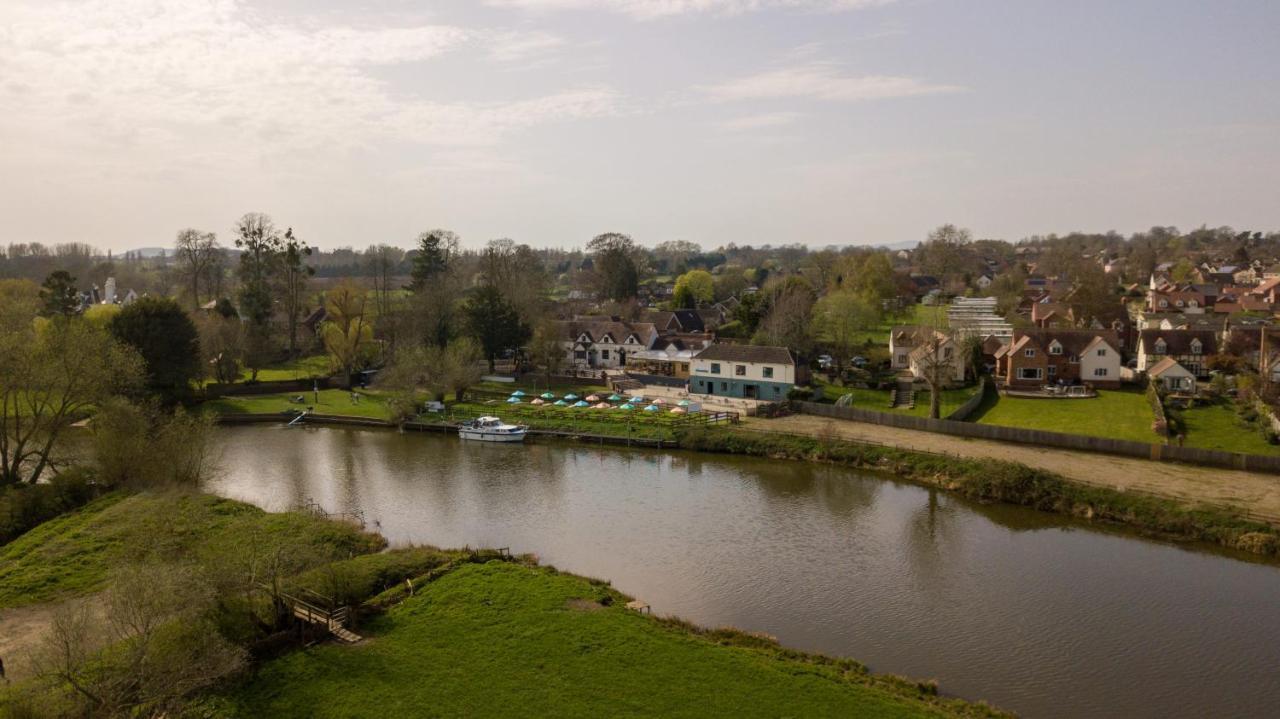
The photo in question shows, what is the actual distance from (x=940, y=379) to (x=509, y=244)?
178 ft

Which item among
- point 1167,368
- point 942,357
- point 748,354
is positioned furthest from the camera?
point 748,354

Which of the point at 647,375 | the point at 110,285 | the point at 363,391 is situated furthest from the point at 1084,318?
the point at 110,285

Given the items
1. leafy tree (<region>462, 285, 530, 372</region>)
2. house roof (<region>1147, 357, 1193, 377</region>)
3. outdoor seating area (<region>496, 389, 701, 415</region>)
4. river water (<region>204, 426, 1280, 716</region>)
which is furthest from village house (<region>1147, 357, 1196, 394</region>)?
leafy tree (<region>462, 285, 530, 372</region>)

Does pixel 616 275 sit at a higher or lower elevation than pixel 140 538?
higher

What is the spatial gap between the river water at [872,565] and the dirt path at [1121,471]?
334 cm

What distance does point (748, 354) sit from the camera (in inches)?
1914

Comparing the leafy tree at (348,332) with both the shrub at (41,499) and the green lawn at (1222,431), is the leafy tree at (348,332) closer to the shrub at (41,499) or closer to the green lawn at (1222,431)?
the shrub at (41,499)

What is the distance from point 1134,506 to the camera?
28.2 m

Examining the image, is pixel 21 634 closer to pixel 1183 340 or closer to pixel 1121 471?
pixel 1121 471

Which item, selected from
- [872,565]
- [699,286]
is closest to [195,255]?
[699,286]

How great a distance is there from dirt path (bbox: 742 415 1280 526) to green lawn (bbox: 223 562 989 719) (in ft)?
58.3

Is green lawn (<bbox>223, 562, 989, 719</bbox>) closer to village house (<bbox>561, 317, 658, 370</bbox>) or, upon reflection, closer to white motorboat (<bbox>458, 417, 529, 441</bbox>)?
white motorboat (<bbox>458, 417, 529, 441</bbox>)

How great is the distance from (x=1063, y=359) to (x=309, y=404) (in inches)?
1757

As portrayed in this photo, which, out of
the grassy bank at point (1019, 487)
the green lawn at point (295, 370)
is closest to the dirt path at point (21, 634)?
the grassy bank at point (1019, 487)
